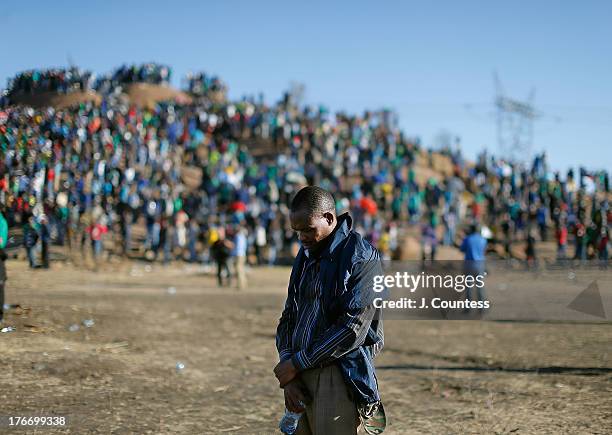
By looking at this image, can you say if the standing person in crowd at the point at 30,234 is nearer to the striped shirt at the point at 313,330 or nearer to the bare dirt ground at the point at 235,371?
the bare dirt ground at the point at 235,371

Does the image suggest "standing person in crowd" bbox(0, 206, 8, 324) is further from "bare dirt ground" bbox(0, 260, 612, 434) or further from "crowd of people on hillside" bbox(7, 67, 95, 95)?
"crowd of people on hillside" bbox(7, 67, 95, 95)

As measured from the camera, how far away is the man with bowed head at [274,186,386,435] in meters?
3.12

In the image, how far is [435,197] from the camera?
2920 cm

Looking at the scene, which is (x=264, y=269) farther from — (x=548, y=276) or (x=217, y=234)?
(x=548, y=276)

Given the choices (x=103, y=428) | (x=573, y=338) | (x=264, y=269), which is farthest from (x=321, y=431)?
(x=264, y=269)

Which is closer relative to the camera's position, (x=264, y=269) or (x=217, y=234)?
(x=217, y=234)

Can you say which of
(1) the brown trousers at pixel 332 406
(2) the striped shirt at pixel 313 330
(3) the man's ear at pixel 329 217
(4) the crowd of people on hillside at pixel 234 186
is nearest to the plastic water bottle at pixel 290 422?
(1) the brown trousers at pixel 332 406

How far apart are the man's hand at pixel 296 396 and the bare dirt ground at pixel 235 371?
8.83 feet

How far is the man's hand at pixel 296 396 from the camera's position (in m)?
3.23

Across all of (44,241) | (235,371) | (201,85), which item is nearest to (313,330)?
(235,371)

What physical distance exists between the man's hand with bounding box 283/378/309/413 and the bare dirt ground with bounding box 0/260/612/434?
269 cm

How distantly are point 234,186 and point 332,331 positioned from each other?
22.9 meters

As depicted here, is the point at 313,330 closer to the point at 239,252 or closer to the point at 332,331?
the point at 332,331

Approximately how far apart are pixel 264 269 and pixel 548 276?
33.0 feet
